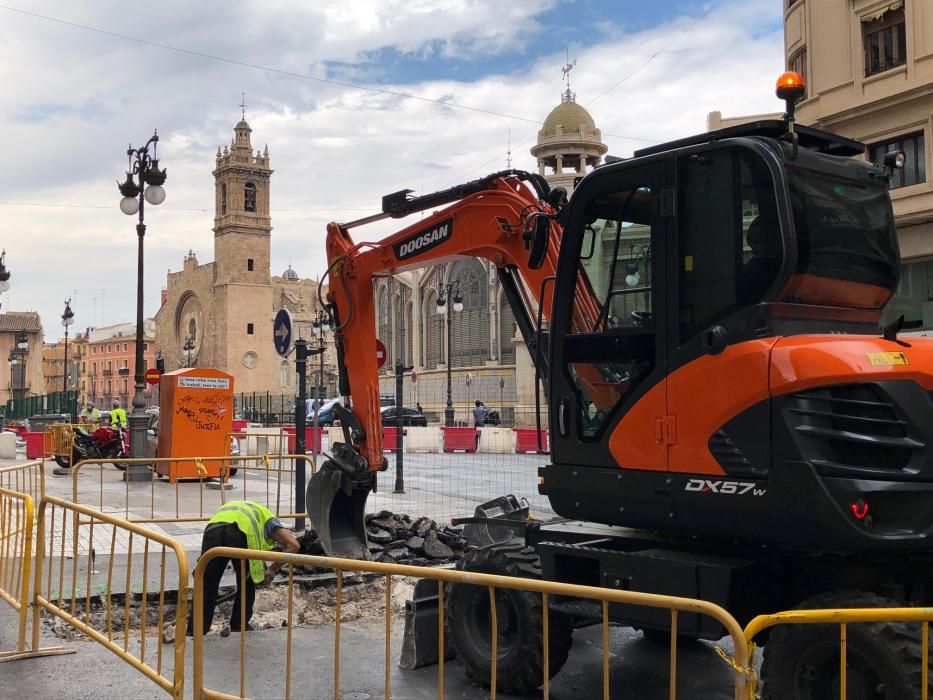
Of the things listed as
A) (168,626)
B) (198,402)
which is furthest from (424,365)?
(168,626)

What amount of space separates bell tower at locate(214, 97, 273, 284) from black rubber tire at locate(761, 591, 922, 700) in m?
98.7

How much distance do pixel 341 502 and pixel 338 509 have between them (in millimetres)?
68

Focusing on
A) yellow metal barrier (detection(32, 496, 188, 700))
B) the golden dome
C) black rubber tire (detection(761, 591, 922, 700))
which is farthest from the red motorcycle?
the golden dome

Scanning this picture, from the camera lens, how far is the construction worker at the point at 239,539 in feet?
22.5

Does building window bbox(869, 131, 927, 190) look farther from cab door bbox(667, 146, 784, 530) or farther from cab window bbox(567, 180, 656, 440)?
cab door bbox(667, 146, 784, 530)

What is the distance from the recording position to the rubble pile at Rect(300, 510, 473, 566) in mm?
9438

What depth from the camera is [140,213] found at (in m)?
20.7

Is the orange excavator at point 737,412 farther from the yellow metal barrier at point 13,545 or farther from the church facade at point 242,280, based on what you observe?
the church facade at point 242,280

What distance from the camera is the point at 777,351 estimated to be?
4.40 metres

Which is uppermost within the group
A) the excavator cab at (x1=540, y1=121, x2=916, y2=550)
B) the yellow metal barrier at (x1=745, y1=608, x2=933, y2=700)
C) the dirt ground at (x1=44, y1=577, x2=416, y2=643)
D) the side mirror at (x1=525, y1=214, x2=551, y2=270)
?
the side mirror at (x1=525, y1=214, x2=551, y2=270)

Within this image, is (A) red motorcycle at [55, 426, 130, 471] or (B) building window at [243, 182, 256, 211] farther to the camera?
(B) building window at [243, 182, 256, 211]

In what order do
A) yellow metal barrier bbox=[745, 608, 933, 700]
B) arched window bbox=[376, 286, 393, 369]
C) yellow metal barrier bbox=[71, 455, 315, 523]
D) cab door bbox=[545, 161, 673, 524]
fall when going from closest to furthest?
1. yellow metal barrier bbox=[745, 608, 933, 700]
2. cab door bbox=[545, 161, 673, 524]
3. yellow metal barrier bbox=[71, 455, 315, 523]
4. arched window bbox=[376, 286, 393, 369]

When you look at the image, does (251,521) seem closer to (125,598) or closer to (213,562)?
(213,562)

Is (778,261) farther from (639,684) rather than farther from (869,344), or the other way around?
(639,684)
